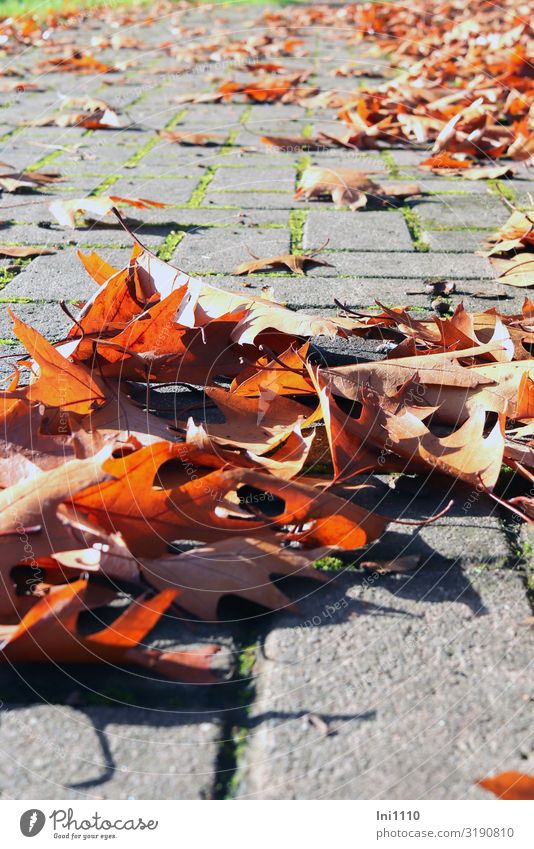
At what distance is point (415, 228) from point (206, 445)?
1505 millimetres

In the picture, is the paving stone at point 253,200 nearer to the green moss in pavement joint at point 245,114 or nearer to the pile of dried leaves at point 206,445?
the pile of dried leaves at point 206,445

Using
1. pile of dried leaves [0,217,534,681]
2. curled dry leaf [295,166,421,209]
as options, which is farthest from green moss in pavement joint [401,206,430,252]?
pile of dried leaves [0,217,534,681]

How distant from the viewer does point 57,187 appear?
292 centimetres

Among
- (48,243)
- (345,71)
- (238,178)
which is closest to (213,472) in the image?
(48,243)

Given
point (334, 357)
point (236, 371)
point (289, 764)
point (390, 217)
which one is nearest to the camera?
point (289, 764)

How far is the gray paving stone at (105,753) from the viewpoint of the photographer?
840 millimetres

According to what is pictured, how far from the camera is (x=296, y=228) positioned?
2.51 metres

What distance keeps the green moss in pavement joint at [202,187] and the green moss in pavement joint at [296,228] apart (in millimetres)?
316

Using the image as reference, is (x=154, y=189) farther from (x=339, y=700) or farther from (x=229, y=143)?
(x=339, y=700)

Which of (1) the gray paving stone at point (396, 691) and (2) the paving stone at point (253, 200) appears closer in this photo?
(1) the gray paving stone at point (396, 691)

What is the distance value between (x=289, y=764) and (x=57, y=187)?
2.46m

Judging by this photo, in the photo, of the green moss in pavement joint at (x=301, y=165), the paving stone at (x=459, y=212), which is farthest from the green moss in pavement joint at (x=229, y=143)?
the paving stone at (x=459, y=212)

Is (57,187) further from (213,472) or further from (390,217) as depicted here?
(213,472)

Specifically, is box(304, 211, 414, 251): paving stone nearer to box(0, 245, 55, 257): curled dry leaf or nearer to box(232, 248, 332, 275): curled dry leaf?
box(232, 248, 332, 275): curled dry leaf
